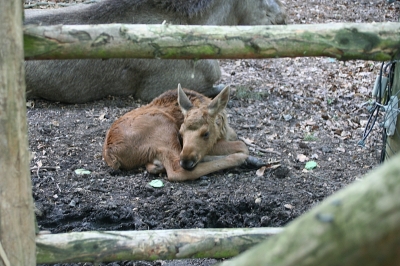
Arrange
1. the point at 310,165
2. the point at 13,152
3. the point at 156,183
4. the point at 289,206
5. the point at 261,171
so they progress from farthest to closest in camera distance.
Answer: the point at 310,165, the point at 261,171, the point at 156,183, the point at 289,206, the point at 13,152

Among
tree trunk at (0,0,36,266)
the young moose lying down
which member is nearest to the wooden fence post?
the young moose lying down

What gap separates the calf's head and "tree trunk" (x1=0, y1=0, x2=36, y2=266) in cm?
293

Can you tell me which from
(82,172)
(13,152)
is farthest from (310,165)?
(13,152)

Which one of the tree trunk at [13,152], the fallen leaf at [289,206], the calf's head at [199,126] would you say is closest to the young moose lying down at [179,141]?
the calf's head at [199,126]

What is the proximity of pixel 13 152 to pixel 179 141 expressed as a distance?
3.52m

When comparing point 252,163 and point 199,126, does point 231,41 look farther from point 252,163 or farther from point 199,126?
point 252,163

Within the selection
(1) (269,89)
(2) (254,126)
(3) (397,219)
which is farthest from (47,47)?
(1) (269,89)

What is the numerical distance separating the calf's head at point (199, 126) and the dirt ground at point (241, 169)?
0.29m

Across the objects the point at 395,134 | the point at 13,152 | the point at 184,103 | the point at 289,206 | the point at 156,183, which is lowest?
the point at 156,183

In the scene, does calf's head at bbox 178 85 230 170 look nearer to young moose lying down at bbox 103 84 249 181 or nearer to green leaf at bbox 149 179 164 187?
young moose lying down at bbox 103 84 249 181

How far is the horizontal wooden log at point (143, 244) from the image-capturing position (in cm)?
301

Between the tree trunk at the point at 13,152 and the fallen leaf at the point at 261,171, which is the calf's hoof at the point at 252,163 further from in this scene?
the tree trunk at the point at 13,152

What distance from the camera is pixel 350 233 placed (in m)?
1.38

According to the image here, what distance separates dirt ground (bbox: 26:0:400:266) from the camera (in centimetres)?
494
